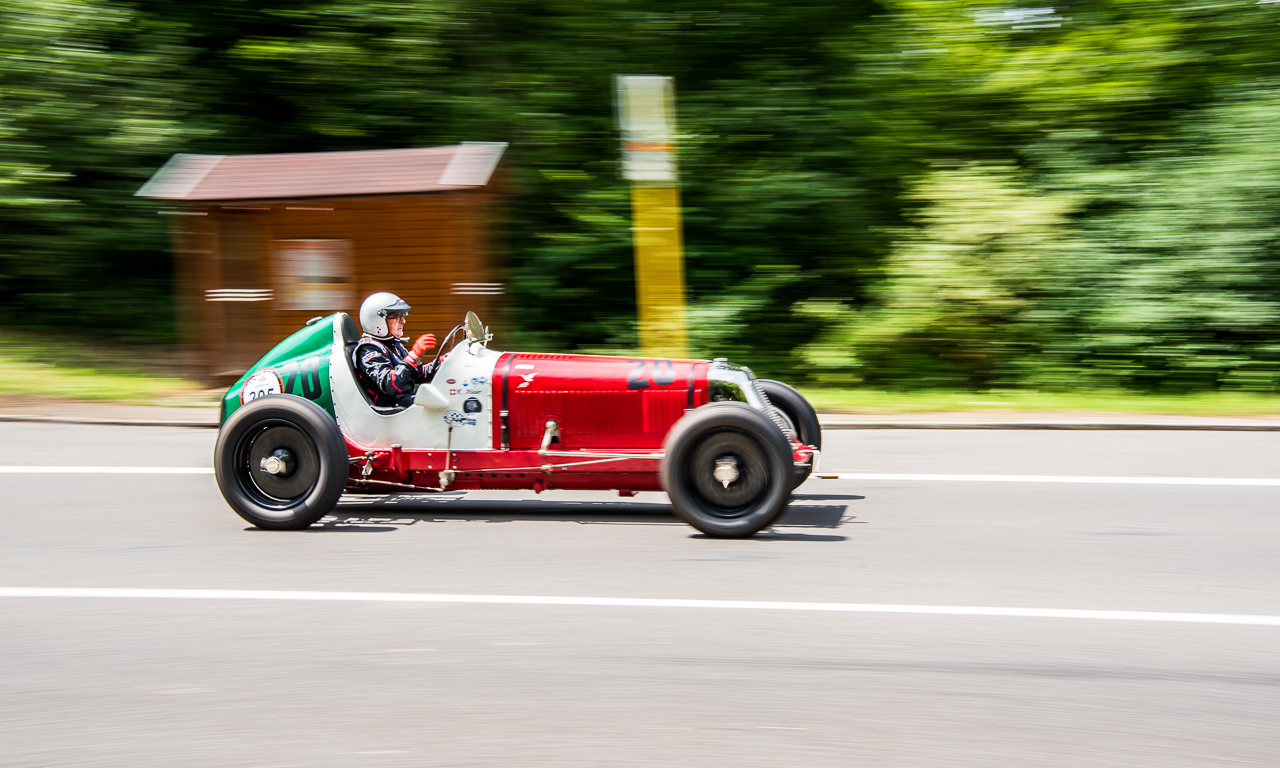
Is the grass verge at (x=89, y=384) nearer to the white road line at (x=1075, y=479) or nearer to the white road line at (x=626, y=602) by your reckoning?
the white road line at (x=626, y=602)

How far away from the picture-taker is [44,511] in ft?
23.5

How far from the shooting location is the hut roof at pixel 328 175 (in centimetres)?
1273

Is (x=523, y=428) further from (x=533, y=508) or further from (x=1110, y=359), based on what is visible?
(x=1110, y=359)

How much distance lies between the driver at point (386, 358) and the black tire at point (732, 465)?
1.58 m

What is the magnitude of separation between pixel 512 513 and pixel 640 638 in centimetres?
251

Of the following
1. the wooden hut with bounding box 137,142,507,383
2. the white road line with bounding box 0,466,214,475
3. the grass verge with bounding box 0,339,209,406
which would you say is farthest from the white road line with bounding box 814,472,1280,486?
the grass verge with bounding box 0,339,209,406

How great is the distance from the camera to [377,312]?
274 inches

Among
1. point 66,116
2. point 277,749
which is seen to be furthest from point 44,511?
point 66,116

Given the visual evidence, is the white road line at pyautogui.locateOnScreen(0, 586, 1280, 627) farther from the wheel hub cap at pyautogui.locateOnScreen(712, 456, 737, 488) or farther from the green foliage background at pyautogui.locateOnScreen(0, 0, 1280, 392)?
the green foliage background at pyautogui.locateOnScreen(0, 0, 1280, 392)

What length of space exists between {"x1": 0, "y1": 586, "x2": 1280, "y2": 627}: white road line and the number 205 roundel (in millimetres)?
1661

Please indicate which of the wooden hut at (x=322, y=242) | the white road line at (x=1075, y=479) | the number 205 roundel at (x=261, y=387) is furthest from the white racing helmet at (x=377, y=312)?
the wooden hut at (x=322, y=242)

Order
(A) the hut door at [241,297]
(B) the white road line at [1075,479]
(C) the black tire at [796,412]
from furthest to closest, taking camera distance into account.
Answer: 1. (A) the hut door at [241,297]
2. (B) the white road line at [1075,479]
3. (C) the black tire at [796,412]

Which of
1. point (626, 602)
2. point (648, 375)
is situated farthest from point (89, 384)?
point (626, 602)

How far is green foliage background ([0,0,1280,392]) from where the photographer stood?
1460 centimetres
